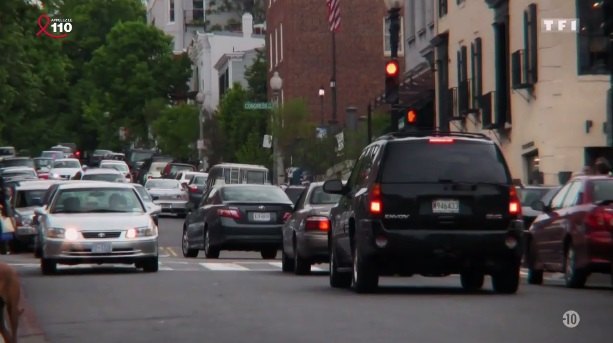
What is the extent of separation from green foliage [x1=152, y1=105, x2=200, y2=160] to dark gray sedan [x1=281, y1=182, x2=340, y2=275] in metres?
59.0

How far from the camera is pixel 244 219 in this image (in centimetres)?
3362

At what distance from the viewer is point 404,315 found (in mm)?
16906

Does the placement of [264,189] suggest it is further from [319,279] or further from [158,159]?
[158,159]

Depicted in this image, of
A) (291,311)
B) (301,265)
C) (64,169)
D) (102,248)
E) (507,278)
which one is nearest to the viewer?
(291,311)

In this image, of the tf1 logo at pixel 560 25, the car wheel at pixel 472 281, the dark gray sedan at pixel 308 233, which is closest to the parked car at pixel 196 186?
the tf1 logo at pixel 560 25

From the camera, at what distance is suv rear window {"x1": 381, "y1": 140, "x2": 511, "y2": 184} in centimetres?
1991

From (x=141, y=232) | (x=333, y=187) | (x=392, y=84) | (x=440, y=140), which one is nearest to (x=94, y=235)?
(x=141, y=232)

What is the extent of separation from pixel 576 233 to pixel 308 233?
5.59 meters

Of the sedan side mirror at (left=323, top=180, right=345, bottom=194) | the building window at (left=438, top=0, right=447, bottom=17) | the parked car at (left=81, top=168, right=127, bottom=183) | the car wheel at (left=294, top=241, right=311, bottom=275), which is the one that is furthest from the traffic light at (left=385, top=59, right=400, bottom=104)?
the parked car at (left=81, top=168, right=127, bottom=183)

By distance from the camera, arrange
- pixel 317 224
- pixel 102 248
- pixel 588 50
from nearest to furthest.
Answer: pixel 102 248, pixel 317 224, pixel 588 50

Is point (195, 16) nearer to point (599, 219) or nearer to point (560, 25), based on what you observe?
point (560, 25)

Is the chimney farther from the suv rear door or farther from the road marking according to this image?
the suv rear door

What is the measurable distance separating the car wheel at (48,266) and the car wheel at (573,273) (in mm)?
8635

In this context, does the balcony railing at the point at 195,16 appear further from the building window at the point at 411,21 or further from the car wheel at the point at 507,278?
the car wheel at the point at 507,278
